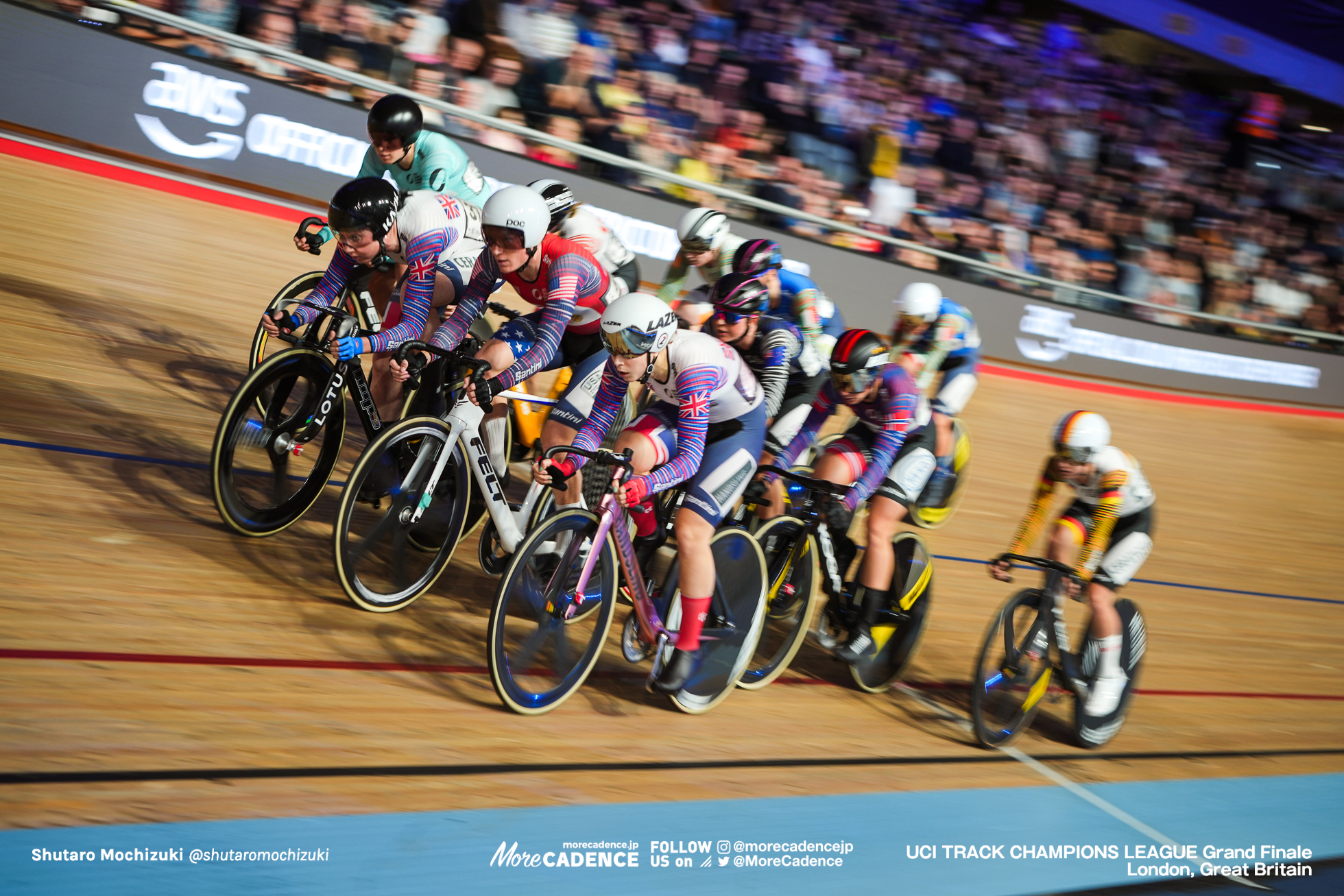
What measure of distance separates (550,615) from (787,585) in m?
1.28

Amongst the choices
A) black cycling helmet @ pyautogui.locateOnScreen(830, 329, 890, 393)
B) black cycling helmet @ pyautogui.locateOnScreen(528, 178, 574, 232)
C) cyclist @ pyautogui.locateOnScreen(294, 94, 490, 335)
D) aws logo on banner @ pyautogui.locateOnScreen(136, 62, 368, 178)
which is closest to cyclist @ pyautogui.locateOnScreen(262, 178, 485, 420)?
cyclist @ pyautogui.locateOnScreen(294, 94, 490, 335)

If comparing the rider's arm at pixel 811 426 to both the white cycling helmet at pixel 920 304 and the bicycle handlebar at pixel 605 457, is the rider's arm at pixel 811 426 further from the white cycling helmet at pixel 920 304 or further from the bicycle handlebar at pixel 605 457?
the bicycle handlebar at pixel 605 457

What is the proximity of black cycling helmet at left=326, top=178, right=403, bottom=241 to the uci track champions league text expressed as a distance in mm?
2749

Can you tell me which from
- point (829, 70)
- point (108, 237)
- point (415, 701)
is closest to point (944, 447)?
point (415, 701)

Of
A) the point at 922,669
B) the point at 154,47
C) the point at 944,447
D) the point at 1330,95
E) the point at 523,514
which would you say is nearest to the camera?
the point at 523,514

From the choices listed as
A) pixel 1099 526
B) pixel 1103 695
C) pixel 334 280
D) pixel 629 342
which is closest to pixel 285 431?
pixel 334 280

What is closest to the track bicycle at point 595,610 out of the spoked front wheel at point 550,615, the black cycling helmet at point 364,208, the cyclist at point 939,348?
the spoked front wheel at point 550,615

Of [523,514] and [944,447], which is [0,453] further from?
[944,447]

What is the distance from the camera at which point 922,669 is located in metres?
4.91

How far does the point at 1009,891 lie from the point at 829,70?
34.2 feet

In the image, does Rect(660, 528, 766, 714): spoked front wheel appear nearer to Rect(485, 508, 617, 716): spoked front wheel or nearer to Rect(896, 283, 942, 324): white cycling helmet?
Rect(485, 508, 617, 716): spoked front wheel

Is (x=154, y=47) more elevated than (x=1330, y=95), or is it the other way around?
(x=1330, y=95)

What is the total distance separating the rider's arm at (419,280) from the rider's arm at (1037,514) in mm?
2537

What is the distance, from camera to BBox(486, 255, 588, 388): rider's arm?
12.1ft
